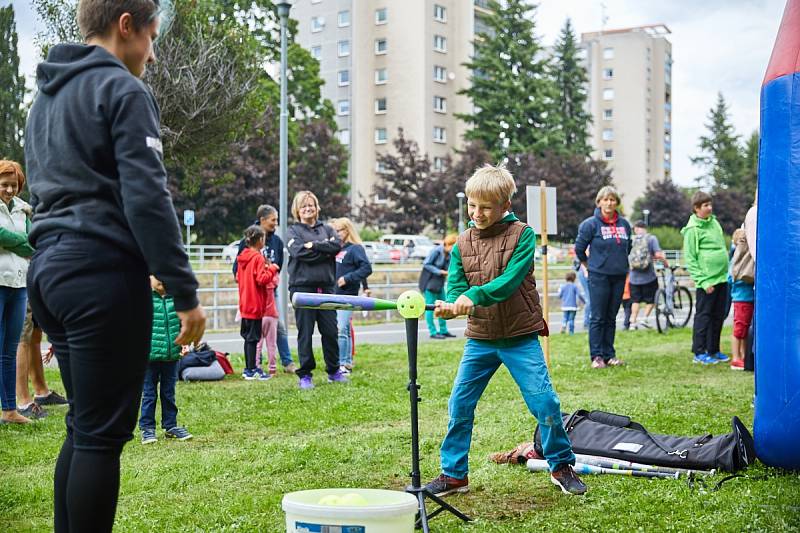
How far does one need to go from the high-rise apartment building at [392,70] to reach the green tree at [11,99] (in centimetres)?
4627

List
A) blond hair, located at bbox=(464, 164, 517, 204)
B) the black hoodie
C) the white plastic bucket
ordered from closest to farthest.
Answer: the black hoodie
the white plastic bucket
blond hair, located at bbox=(464, 164, 517, 204)

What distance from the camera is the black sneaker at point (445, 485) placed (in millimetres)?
5047

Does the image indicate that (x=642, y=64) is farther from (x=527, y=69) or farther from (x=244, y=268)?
(x=244, y=268)

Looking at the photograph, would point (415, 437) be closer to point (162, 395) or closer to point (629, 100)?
point (162, 395)

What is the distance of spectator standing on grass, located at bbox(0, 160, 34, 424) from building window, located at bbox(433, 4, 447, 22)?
65.2 metres

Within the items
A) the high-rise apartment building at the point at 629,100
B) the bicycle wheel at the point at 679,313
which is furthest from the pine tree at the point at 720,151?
the bicycle wheel at the point at 679,313

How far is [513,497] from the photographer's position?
199 inches

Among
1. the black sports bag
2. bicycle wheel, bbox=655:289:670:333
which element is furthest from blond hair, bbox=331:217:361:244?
bicycle wheel, bbox=655:289:670:333

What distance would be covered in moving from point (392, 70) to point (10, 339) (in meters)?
65.9

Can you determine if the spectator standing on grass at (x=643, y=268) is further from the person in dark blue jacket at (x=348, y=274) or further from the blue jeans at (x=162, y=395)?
the blue jeans at (x=162, y=395)

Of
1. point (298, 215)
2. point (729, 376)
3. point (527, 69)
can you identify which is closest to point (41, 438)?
point (298, 215)

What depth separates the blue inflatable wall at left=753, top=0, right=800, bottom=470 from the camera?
5.23 metres

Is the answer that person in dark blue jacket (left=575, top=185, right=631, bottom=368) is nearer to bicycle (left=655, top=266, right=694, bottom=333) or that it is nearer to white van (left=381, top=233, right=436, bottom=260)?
bicycle (left=655, top=266, right=694, bottom=333)

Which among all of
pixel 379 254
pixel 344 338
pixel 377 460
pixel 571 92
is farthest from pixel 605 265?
pixel 571 92
